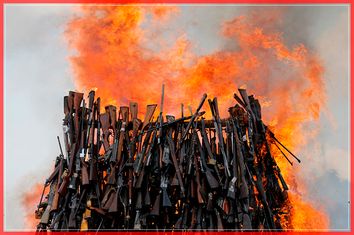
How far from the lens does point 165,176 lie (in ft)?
31.1

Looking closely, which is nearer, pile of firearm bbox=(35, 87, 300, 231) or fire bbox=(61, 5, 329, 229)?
pile of firearm bbox=(35, 87, 300, 231)

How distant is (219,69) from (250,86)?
114 cm

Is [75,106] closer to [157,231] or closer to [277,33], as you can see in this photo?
[157,231]

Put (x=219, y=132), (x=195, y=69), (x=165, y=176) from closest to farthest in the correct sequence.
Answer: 1. (x=165, y=176)
2. (x=219, y=132)
3. (x=195, y=69)

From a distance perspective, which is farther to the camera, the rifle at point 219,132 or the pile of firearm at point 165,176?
the rifle at point 219,132

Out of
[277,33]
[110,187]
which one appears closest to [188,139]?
[110,187]

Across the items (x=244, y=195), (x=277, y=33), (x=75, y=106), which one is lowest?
(x=244, y=195)

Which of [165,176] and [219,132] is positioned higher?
[219,132]

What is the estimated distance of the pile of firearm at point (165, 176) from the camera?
9.27 m

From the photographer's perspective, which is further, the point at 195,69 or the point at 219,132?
the point at 195,69

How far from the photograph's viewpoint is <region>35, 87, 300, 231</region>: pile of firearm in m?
9.27

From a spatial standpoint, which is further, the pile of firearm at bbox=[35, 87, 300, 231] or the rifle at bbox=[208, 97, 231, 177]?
the rifle at bbox=[208, 97, 231, 177]

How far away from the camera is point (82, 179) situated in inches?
374

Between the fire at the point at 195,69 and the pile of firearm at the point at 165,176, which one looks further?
the fire at the point at 195,69
